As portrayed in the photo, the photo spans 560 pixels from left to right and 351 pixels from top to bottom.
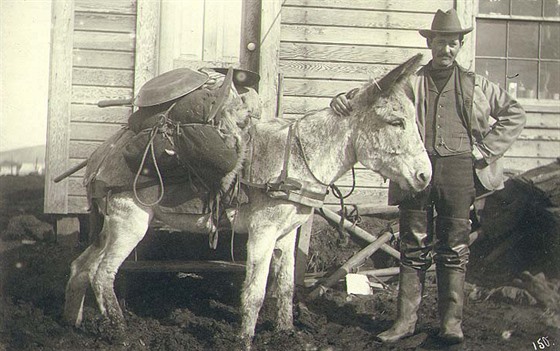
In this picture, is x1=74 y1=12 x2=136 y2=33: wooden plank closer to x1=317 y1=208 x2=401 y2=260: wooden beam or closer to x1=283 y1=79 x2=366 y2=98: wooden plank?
x1=283 y1=79 x2=366 y2=98: wooden plank

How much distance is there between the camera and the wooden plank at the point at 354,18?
21.5 feet

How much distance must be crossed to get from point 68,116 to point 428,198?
373 centimetres

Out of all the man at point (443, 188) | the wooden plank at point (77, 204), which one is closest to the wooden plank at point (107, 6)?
the wooden plank at point (77, 204)

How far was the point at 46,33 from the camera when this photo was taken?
256 inches

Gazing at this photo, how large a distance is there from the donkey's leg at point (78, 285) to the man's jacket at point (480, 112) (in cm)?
223

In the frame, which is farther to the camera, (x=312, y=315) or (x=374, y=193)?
(x=374, y=193)

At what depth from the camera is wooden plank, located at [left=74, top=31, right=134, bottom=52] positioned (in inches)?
247

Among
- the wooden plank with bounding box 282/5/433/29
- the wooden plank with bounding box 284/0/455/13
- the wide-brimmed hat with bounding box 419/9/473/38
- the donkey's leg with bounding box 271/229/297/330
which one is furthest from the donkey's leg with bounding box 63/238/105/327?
the wooden plank with bounding box 284/0/455/13

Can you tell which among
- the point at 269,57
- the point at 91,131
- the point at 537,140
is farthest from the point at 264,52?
the point at 537,140

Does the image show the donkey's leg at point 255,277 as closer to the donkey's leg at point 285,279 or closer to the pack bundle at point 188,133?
the donkey's leg at point 285,279

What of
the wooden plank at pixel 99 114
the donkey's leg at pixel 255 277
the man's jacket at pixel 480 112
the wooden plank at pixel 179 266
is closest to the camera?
the donkey's leg at pixel 255 277

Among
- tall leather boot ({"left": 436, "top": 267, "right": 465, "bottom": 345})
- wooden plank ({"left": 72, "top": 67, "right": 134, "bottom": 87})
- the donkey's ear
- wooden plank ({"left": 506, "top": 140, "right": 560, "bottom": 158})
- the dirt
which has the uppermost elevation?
wooden plank ({"left": 72, "top": 67, "right": 134, "bottom": 87})

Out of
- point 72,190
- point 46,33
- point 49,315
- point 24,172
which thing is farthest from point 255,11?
point 24,172

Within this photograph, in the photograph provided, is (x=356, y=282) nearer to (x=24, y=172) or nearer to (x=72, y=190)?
(x=72, y=190)
